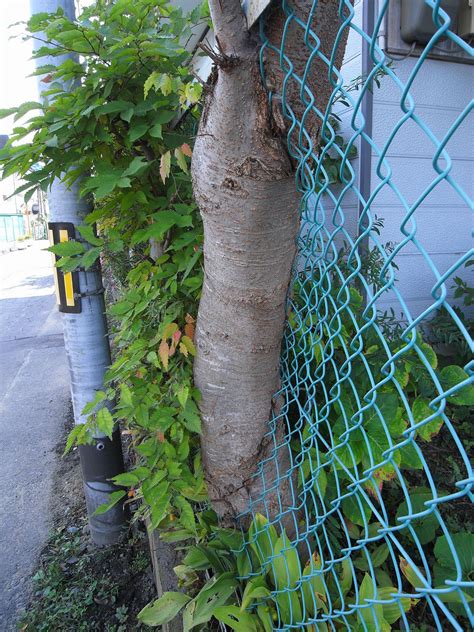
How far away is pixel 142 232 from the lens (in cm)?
173

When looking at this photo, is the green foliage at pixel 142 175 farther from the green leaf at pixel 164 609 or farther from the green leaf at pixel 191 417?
the green leaf at pixel 164 609

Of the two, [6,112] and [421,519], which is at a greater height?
[6,112]

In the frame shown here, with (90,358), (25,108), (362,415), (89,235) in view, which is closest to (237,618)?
(362,415)

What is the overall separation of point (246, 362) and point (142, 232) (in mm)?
651

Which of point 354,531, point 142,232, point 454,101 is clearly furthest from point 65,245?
point 454,101

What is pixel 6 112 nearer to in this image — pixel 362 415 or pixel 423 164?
pixel 362 415

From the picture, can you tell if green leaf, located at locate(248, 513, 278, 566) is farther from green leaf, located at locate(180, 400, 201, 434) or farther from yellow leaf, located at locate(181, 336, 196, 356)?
yellow leaf, located at locate(181, 336, 196, 356)

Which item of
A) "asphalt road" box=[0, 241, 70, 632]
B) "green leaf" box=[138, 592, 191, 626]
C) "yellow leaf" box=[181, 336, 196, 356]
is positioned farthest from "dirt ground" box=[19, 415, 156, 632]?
"yellow leaf" box=[181, 336, 196, 356]

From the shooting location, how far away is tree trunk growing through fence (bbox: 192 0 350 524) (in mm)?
1123

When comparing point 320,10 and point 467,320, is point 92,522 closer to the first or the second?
point 320,10

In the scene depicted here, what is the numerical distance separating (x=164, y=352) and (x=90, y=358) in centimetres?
87

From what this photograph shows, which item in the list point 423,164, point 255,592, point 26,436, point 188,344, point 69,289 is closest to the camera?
point 255,592

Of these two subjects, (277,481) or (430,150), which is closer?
(277,481)

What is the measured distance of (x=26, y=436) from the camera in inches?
153
